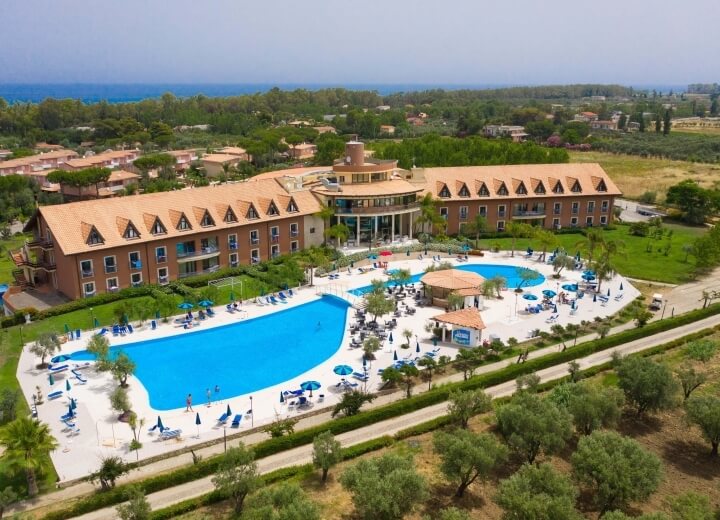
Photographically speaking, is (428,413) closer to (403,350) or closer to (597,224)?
(403,350)

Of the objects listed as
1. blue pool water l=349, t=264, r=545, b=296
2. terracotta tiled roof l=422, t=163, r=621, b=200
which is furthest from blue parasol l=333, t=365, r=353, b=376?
terracotta tiled roof l=422, t=163, r=621, b=200

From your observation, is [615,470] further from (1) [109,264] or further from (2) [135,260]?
(1) [109,264]

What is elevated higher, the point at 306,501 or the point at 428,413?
the point at 306,501

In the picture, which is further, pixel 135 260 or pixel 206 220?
pixel 206 220

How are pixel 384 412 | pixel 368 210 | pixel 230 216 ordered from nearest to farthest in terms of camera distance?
pixel 384 412
pixel 230 216
pixel 368 210

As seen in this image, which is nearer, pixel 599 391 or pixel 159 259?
pixel 599 391

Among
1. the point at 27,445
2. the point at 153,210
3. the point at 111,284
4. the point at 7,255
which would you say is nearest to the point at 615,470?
the point at 27,445

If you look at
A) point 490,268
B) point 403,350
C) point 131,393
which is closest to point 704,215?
point 490,268
